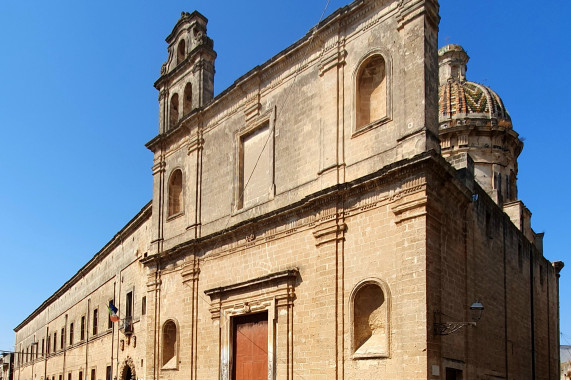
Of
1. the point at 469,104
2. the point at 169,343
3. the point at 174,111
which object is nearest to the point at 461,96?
the point at 469,104

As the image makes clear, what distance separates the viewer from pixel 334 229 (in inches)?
499

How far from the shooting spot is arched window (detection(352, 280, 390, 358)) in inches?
448

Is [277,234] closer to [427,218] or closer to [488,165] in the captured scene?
[427,218]

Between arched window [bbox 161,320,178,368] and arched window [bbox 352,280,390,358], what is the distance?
7243 mm

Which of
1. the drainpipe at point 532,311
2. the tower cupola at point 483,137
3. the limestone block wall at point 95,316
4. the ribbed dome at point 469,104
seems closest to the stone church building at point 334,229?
the drainpipe at point 532,311

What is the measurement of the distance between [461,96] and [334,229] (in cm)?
1531

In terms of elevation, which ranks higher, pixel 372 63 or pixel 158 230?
pixel 372 63

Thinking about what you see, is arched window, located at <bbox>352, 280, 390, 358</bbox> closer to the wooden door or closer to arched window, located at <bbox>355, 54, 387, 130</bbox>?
the wooden door

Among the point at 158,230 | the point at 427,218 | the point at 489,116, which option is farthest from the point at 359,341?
the point at 489,116

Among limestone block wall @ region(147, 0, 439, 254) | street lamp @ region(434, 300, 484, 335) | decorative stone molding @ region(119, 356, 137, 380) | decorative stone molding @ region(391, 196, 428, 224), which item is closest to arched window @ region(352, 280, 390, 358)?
street lamp @ region(434, 300, 484, 335)

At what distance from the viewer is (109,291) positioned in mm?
26859

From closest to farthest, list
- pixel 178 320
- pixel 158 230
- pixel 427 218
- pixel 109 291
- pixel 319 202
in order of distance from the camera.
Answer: pixel 427 218 < pixel 319 202 < pixel 178 320 < pixel 158 230 < pixel 109 291

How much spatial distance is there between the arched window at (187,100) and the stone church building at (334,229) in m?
0.10

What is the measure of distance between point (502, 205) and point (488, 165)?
3910 millimetres
